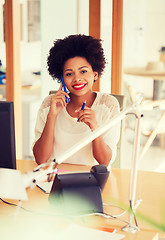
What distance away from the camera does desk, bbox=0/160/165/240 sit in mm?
1126

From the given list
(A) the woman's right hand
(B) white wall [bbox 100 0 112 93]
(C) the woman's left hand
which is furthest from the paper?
(B) white wall [bbox 100 0 112 93]

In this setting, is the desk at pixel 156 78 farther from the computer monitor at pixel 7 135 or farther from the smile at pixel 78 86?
the computer monitor at pixel 7 135

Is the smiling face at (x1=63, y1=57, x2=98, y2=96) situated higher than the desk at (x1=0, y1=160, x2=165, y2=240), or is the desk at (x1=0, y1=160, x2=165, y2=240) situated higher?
the smiling face at (x1=63, y1=57, x2=98, y2=96)

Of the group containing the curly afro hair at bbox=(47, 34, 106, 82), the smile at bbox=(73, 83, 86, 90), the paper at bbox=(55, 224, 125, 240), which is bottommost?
the paper at bbox=(55, 224, 125, 240)

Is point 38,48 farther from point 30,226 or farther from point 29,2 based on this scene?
point 30,226

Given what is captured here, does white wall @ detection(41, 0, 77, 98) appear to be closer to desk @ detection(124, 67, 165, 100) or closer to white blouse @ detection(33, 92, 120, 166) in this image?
desk @ detection(124, 67, 165, 100)

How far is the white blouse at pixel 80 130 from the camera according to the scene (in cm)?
178

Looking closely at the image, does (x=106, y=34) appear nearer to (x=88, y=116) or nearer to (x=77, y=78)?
(x=77, y=78)

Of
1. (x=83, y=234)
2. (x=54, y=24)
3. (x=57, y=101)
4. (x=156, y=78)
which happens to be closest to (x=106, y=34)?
(x=54, y=24)

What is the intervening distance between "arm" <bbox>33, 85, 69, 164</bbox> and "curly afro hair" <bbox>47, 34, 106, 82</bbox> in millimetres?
155

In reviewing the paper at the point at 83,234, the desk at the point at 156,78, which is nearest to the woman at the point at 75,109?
the paper at the point at 83,234

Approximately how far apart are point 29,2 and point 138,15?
1.48m

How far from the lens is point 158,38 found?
19.2ft

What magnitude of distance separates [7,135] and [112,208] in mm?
393
